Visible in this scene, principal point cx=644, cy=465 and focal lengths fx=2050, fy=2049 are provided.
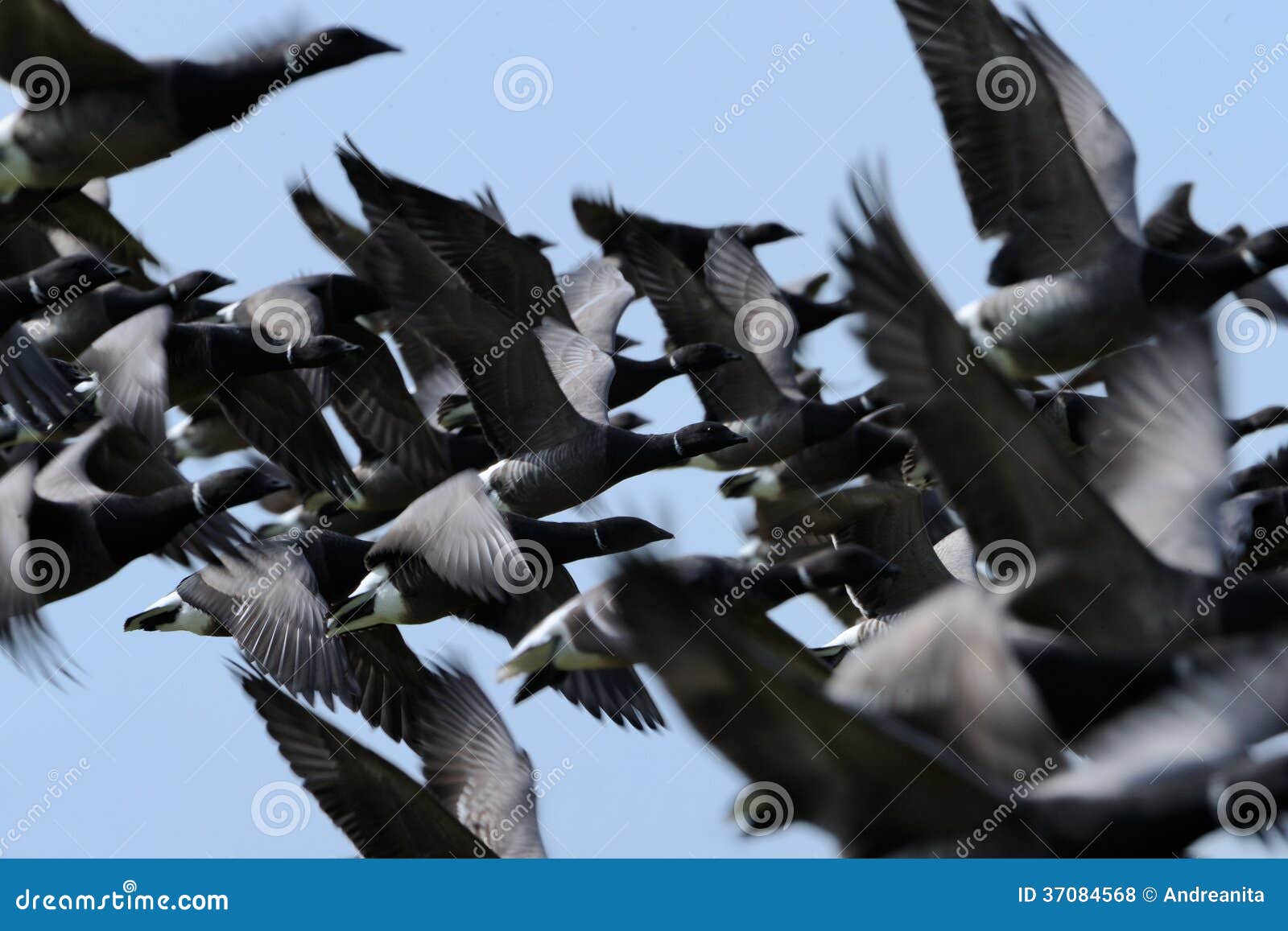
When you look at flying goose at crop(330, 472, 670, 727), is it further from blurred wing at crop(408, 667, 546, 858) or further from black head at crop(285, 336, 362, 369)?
black head at crop(285, 336, 362, 369)

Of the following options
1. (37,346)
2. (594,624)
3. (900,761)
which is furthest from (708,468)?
(900,761)

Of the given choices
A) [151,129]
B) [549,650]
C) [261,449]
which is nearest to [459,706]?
[549,650]

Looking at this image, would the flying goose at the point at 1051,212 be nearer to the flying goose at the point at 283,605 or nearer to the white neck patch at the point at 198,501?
the flying goose at the point at 283,605

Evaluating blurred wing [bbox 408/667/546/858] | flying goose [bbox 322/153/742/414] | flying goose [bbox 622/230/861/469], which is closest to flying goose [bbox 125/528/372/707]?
blurred wing [bbox 408/667/546/858]

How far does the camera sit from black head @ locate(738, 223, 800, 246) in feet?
51.3

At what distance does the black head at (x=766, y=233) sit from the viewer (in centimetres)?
1563

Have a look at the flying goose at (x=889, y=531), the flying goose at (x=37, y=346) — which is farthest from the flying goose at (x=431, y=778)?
the flying goose at (x=889, y=531)

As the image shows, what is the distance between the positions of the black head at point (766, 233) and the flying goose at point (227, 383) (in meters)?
4.55

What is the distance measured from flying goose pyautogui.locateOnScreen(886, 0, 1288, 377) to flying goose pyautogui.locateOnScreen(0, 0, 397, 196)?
3.00m

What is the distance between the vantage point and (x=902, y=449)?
12516mm

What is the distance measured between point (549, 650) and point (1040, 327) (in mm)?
3578

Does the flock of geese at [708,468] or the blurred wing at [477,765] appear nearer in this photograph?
the flock of geese at [708,468]

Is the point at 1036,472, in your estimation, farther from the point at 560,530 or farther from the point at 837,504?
the point at 837,504

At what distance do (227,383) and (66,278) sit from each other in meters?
2.08
